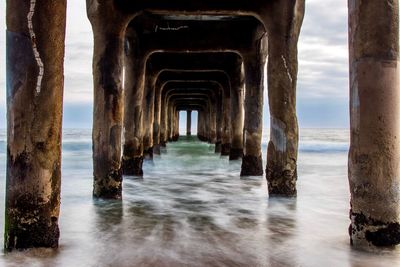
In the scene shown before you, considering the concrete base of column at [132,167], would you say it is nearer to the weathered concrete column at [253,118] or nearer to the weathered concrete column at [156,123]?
the weathered concrete column at [253,118]

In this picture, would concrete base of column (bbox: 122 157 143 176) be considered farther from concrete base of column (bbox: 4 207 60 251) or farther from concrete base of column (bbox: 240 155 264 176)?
concrete base of column (bbox: 4 207 60 251)

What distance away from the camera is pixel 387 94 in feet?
11.6

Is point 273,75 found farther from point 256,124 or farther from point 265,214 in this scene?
point 256,124

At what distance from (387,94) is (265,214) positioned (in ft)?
8.36

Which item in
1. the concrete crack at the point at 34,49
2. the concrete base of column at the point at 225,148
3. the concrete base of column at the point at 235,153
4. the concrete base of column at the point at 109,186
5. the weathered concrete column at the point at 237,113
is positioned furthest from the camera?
the concrete base of column at the point at 225,148

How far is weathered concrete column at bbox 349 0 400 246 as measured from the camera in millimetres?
3543

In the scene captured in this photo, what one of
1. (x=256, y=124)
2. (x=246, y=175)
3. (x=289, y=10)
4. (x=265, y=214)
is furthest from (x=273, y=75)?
(x=246, y=175)

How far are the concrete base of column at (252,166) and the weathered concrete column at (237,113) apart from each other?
10.1 feet

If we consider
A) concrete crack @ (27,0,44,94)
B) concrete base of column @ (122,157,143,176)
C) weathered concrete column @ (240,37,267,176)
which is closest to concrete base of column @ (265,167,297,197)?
weathered concrete column @ (240,37,267,176)

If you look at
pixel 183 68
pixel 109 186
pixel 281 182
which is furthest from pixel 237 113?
pixel 109 186

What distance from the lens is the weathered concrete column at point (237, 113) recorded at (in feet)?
41.4

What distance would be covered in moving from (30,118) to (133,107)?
Result: 18.8 ft

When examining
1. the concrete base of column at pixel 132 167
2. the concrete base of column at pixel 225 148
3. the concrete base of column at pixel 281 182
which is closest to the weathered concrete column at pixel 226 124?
the concrete base of column at pixel 225 148

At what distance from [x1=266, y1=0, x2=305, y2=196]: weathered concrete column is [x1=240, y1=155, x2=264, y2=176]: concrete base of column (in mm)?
2789
